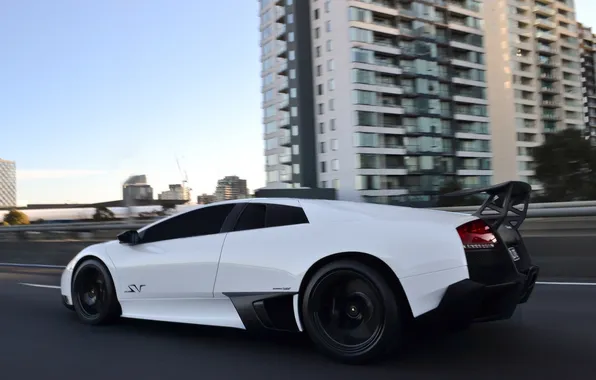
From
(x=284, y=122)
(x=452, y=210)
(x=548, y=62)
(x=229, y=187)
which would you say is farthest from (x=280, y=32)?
(x=452, y=210)

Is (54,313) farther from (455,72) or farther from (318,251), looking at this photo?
(455,72)

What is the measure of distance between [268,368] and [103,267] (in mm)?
2221

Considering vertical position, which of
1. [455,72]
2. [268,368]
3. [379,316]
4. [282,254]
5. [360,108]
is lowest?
[268,368]

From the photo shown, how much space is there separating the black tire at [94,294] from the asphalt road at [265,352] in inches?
4.9

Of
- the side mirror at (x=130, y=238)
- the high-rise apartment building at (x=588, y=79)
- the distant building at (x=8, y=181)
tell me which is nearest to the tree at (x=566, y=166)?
the distant building at (x=8, y=181)

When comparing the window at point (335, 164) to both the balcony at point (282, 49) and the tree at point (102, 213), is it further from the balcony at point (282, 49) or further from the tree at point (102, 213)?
the tree at point (102, 213)

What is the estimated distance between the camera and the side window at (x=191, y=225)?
15.3 ft

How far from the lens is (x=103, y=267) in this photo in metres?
5.21

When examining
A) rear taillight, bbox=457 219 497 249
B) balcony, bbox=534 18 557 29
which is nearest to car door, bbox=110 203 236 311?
rear taillight, bbox=457 219 497 249

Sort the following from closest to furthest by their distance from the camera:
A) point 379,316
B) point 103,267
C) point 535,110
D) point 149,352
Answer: point 379,316, point 149,352, point 103,267, point 535,110

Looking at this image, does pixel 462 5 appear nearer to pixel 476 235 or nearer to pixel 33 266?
pixel 33 266

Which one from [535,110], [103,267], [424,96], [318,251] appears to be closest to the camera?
[318,251]

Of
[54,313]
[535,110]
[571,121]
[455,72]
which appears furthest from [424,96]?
[54,313]

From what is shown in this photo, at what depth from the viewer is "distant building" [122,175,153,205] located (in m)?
14.1
